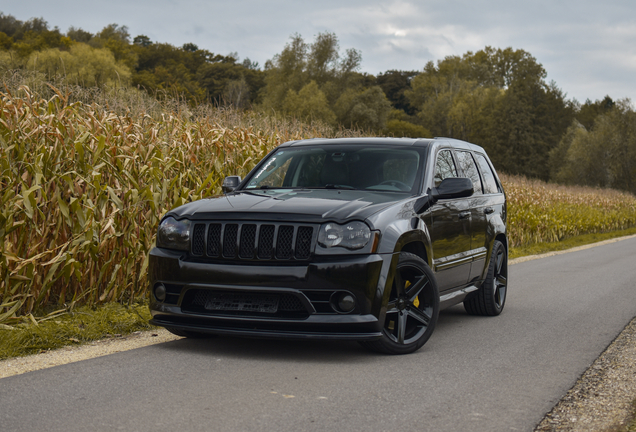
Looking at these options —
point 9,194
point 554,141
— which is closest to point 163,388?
point 9,194

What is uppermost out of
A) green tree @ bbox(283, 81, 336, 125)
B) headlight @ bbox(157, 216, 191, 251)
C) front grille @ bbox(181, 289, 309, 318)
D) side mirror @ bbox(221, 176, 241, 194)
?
green tree @ bbox(283, 81, 336, 125)

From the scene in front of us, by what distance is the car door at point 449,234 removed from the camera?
651 centimetres

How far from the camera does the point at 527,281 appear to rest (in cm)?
1204

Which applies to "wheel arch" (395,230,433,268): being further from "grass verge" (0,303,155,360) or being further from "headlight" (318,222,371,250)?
"grass verge" (0,303,155,360)

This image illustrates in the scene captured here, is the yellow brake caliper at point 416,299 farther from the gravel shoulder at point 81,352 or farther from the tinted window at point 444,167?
the gravel shoulder at point 81,352

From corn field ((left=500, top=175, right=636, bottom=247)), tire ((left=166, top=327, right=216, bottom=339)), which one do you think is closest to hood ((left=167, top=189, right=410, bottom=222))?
tire ((left=166, top=327, right=216, bottom=339))

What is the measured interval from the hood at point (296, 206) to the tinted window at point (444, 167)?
0.79m

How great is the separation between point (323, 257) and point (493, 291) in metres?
3.46

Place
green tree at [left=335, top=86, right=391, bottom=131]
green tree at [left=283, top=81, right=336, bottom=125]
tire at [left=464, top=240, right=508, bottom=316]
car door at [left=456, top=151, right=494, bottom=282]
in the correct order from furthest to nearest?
green tree at [left=335, top=86, right=391, bottom=131], green tree at [left=283, top=81, right=336, bottom=125], tire at [left=464, top=240, right=508, bottom=316], car door at [left=456, top=151, right=494, bottom=282]

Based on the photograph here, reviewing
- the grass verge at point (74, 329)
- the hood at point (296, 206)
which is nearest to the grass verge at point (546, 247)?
the hood at point (296, 206)

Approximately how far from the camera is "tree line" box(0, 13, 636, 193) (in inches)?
3125

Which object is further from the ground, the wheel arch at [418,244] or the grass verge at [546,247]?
the wheel arch at [418,244]

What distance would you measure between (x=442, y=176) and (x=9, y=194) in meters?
3.95

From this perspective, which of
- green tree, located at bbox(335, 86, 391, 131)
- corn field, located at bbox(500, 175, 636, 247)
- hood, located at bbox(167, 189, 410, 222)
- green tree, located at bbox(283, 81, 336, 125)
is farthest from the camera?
green tree, located at bbox(335, 86, 391, 131)
